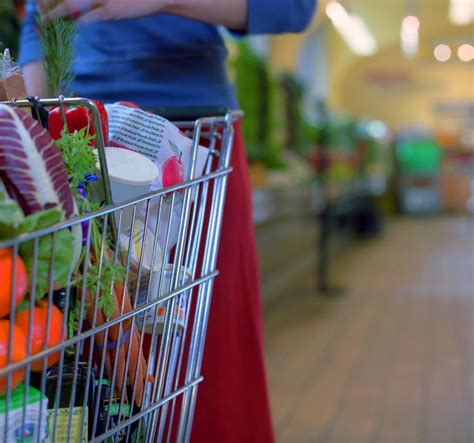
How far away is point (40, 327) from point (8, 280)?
0.22ft

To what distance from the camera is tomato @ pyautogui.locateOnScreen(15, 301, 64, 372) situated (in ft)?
2.45

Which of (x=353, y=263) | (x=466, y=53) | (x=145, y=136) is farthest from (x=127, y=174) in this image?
(x=466, y=53)

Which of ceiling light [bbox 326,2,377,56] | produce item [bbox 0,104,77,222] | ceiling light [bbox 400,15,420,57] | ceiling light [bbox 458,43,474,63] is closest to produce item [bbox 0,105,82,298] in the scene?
produce item [bbox 0,104,77,222]

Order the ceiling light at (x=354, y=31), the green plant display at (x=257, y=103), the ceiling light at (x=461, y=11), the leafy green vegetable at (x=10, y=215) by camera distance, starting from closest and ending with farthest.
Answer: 1. the leafy green vegetable at (x=10, y=215)
2. the green plant display at (x=257, y=103)
3. the ceiling light at (x=354, y=31)
4. the ceiling light at (x=461, y=11)

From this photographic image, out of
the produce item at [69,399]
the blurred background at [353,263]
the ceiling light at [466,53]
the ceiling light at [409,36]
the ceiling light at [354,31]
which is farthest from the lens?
the ceiling light at [466,53]

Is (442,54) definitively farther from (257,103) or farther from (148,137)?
(148,137)

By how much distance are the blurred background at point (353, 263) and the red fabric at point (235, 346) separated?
1.26 metres

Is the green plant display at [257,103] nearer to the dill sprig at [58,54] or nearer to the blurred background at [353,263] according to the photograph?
the blurred background at [353,263]

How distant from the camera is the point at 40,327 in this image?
0.75m

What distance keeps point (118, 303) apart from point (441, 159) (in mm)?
13360

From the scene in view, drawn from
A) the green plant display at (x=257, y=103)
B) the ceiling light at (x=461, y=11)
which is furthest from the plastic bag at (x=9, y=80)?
the ceiling light at (x=461, y=11)

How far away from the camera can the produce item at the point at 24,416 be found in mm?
729

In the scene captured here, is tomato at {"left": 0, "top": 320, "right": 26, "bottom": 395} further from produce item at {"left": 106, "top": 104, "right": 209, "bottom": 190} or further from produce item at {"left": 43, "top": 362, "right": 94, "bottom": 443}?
produce item at {"left": 106, "top": 104, "right": 209, "bottom": 190}

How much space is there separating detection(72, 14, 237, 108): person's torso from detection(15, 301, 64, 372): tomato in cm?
65
